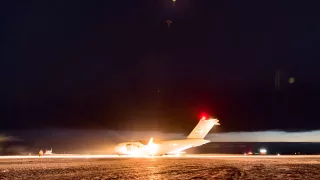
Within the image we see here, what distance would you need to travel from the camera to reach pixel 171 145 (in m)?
80.9

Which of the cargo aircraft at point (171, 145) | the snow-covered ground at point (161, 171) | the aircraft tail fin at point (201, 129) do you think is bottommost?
the snow-covered ground at point (161, 171)

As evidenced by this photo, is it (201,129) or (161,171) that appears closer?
(161,171)

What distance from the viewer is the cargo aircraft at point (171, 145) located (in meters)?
81.2

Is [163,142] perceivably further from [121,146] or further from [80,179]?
[80,179]

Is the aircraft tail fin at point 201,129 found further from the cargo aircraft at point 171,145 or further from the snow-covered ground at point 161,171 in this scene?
the snow-covered ground at point 161,171

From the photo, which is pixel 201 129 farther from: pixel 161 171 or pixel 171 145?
pixel 161 171

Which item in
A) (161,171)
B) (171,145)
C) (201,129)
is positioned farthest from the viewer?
(201,129)

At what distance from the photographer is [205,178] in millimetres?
31625

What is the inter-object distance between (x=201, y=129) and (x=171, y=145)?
8912 millimetres

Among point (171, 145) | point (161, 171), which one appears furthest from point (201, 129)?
point (161, 171)

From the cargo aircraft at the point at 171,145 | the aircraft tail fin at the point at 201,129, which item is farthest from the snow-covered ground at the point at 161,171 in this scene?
the aircraft tail fin at the point at 201,129

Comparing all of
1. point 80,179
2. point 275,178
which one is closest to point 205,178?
point 275,178

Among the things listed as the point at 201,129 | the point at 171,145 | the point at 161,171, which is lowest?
the point at 161,171

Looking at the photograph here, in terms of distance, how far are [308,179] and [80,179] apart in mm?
18783
